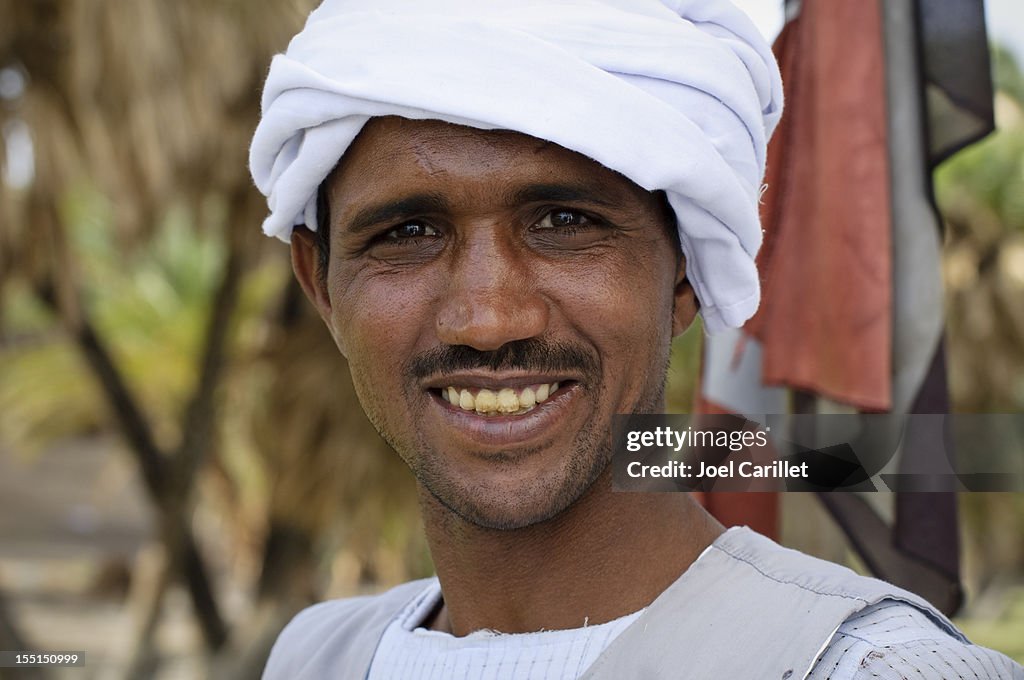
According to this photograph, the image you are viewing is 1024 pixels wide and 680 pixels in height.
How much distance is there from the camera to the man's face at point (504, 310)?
1.51 m

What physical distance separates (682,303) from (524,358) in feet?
1.18

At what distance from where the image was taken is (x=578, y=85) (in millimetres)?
1470

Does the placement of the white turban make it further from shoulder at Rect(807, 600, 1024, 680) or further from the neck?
shoulder at Rect(807, 600, 1024, 680)

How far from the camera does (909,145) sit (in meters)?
2.05

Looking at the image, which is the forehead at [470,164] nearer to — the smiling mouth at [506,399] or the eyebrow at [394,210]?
the eyebrow at [394,210]

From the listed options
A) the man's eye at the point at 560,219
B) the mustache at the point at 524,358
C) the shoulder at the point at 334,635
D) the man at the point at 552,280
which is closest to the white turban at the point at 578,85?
the man at the point at 552,280

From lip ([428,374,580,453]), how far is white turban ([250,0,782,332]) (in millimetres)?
309

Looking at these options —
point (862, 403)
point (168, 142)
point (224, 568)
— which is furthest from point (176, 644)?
point (862, 403)

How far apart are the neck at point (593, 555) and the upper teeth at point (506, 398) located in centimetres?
17

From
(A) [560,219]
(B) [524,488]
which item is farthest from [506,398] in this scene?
(A) [560,219]

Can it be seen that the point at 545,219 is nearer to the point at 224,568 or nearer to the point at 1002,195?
the point at 1002,195

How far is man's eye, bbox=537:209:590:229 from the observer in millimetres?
1555

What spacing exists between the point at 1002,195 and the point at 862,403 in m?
8.08

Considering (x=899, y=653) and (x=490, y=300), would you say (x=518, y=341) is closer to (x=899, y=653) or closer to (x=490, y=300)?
(x=490, y=300)
